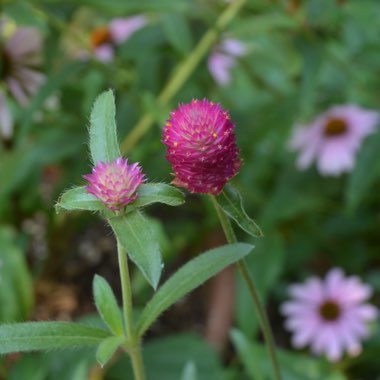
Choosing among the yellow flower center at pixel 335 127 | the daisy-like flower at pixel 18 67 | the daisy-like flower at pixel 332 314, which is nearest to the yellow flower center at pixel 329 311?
the daisy-like flower at pixel 332 314

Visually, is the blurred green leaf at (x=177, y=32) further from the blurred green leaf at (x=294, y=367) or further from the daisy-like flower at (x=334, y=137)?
the blurred green leaf at (x=294, y=367)

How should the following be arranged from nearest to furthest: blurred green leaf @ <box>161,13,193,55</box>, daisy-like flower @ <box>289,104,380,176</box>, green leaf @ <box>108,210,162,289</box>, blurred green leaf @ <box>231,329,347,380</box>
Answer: green leaf @ <box>108,210,162,289</box> → blurred green leaf @ <box>231,329,347,380</box> → blurred green leaf @ <box>161,13,193,55</box> → daisy-like flower @ <box>289,104,380,176</box>

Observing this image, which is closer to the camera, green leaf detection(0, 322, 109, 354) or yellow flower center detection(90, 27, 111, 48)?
green leaf detection(0, 322, 109, 354)

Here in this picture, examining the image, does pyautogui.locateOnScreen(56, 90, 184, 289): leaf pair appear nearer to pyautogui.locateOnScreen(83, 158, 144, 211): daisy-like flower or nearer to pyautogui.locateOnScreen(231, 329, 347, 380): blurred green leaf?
pyautogui.locateOnScreen(83, 158, 144, 211): daisy-like flower

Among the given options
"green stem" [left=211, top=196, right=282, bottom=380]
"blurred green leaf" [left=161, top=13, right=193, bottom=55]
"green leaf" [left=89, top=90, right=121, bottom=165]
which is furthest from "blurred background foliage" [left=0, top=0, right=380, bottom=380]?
"green leaf" [left=89, top=90, right=121, bottom=165]

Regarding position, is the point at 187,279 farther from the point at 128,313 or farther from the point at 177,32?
the point at 177,32
